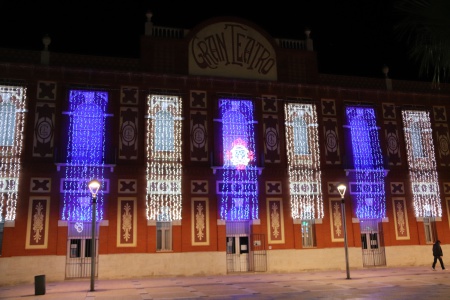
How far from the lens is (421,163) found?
2880 cm

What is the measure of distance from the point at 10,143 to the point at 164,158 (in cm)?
789

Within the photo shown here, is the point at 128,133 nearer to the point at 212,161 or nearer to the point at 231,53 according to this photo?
the point at 212,161

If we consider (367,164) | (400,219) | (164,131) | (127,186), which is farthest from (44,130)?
(400,219)

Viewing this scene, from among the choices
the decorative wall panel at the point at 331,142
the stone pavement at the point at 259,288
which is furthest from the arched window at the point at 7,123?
the decorative wall panel at the point at 331,142

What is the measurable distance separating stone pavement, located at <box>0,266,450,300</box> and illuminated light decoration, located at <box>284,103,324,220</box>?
4.78m

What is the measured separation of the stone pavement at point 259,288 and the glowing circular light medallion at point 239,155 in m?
6.23

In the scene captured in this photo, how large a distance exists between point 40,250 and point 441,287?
18.1 m

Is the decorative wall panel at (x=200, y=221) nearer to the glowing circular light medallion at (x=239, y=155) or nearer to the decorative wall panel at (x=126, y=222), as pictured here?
the glowing circular light medallion at (x=239, y=155)

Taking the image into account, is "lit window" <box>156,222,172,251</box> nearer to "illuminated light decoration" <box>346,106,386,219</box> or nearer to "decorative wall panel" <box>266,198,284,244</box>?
"decorative wall panel" <box>266,198,284,244</box>

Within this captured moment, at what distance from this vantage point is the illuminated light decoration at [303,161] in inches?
1038

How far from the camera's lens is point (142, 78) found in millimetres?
25500

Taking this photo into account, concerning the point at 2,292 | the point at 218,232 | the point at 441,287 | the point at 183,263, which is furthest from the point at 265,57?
the point at 2,292

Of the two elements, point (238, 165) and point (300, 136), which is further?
point (300, 136)

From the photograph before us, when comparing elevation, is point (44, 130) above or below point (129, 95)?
below
